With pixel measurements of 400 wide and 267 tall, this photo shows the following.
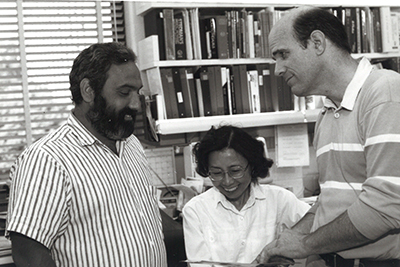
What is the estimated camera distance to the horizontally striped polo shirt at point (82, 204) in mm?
1653

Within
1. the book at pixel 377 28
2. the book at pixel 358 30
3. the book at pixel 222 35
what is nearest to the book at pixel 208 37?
the book at pixel 222 35

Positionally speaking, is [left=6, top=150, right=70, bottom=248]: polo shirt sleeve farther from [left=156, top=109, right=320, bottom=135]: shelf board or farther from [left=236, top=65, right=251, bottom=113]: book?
[left=236, top=65, right=251, bottom=113]: book

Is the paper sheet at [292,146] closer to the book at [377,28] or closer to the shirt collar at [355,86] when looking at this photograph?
the book at [377,28]

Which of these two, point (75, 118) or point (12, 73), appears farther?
point (12, 73)

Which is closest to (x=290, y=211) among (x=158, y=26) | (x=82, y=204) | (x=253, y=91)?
(x=82, y=204)

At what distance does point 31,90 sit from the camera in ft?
14.0

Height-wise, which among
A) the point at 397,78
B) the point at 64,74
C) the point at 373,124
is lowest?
the point at 373,124

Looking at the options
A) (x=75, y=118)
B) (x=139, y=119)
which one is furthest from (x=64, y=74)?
(x=75, y=118)

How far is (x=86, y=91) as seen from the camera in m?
1.91

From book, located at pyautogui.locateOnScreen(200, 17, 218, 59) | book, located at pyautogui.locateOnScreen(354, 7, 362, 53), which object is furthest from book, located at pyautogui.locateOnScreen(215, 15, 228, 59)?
book, located at pyautogui.locateOnScreen(354, 7, 362, 53)

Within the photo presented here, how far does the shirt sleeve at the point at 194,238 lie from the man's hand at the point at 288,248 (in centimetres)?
35

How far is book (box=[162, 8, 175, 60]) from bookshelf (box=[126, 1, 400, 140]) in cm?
4

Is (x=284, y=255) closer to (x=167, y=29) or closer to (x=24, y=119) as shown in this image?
(x=167, y=29)

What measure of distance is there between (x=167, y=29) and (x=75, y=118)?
1.87 m
